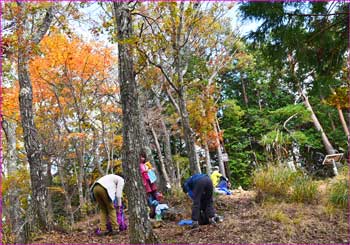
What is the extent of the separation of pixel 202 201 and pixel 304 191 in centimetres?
196

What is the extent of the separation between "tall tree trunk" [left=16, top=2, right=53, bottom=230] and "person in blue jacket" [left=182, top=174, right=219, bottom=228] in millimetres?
2813

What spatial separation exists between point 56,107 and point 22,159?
291cm

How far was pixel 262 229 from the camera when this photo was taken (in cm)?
479

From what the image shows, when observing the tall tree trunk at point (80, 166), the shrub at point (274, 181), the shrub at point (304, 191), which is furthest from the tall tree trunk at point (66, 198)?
the shrub at point (304, 191)

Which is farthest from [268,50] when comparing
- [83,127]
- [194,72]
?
[194,72]

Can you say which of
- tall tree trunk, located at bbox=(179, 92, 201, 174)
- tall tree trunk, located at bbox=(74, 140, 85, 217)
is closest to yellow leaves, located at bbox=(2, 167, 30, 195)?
tall tree trunk, located at bbox=(74, 140, 85, 217)

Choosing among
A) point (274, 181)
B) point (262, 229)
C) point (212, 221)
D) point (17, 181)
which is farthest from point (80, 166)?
point (262, 229)

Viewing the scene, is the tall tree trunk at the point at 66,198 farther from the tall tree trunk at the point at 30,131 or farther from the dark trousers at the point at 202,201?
the dark trousers at the point at 202,201

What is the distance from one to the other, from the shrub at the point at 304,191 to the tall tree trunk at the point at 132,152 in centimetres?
318

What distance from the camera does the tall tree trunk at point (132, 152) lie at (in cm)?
399

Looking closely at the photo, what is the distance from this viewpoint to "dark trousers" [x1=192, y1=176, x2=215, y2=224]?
5.35 metres

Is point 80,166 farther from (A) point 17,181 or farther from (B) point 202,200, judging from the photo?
(B) point 202,200

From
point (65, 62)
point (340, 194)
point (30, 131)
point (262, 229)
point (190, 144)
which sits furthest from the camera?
point (65, 62)

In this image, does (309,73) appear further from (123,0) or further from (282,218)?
(123,0)
